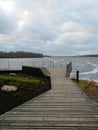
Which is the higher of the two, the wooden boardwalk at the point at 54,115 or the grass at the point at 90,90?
the wooden boardwalk at the point at 54,115

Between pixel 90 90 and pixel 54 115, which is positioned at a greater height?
pixel 54 115

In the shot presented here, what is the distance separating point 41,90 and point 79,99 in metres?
2.82

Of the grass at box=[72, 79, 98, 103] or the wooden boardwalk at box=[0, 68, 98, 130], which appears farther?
the grass at box=[72, 79, 98, 103]

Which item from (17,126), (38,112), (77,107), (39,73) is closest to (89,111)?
(77,107)

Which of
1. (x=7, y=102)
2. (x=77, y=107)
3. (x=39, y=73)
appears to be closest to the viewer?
(x=77, y=107)

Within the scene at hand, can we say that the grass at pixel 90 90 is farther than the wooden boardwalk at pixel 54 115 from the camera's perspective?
Yes

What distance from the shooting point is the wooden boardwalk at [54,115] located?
7584 millimetres

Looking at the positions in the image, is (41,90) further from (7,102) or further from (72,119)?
(72,119)

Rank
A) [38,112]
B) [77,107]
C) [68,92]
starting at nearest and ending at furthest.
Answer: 1. [38,112]
2. [77,107]
3. [68,92]

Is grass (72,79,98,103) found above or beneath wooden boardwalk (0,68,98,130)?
beneath

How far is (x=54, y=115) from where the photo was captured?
28.4 feet

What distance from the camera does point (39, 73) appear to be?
22.4 metres

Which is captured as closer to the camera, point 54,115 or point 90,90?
point 54,115

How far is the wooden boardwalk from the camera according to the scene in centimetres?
758
